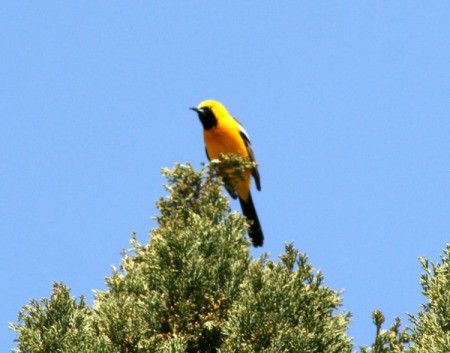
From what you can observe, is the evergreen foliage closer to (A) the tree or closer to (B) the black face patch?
(A) the tree

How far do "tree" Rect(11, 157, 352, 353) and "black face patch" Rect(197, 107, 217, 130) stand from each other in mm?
4267

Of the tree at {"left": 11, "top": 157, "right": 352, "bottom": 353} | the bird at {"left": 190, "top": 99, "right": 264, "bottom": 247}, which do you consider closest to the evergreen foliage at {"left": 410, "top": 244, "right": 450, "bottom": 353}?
the tree at {"left": 11, "top": 157, "right": 352, "bottom": 353}

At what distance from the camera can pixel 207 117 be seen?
963cm

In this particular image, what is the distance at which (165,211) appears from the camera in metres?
5.82

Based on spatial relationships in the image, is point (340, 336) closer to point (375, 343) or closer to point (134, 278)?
point (375, 343)

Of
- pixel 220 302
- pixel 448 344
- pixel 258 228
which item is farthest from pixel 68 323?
pixel 258 228

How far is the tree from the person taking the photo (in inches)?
177

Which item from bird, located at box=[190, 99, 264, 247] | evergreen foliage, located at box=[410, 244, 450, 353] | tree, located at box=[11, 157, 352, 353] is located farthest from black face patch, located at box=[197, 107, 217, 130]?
evergreen foliage, located at box=[410, 244, 450, 353]

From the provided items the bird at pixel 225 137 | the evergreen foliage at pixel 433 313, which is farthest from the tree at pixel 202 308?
the bird at pixel 225 137

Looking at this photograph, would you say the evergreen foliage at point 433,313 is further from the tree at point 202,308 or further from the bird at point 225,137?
the bird at point 225,137

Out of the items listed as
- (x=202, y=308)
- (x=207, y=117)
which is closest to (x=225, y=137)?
(x=207, y=117)

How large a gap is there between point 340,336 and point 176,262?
114 centimetres

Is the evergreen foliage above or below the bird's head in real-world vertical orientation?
below

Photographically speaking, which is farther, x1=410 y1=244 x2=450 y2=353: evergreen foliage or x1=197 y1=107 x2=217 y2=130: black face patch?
x1=197 y1=107 x2=217 y2=130: black face patch
